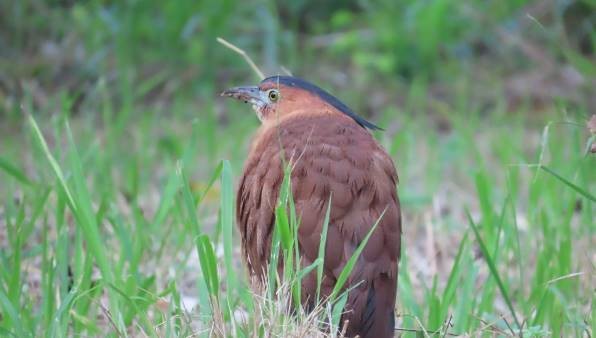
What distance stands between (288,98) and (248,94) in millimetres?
218

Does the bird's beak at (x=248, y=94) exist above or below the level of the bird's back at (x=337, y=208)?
above

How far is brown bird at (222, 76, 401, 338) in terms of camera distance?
10.5 ft

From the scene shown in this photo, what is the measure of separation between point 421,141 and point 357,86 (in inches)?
40.9

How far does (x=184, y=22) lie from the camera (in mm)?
7992

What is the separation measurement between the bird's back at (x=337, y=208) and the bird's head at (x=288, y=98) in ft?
1.25

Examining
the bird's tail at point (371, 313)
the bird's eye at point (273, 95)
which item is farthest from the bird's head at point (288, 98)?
the bird's tail at point (371, 313)

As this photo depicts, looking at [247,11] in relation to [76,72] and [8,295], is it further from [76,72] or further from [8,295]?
[8,295]

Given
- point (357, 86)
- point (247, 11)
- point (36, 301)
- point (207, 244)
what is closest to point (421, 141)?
point (357, 86)

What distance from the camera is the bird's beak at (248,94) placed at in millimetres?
4246

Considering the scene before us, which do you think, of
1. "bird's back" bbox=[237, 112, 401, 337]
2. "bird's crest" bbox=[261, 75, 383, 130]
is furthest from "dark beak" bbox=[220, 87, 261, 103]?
"bird's back" bbox=[237, 112, 401, 337]

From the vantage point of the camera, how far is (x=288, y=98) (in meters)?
4.12

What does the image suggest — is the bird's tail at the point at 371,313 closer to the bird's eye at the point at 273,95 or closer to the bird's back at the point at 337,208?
the bird's back at the point at 337,208

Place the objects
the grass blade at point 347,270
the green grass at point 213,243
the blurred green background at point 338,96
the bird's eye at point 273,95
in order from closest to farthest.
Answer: the grass blade at point 347,270 < the green grass at point 213,243 < the bird's eye at point 273,95 < the blurred green background at point 338,96

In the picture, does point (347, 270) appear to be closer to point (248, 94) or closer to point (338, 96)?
point (248, 94)
